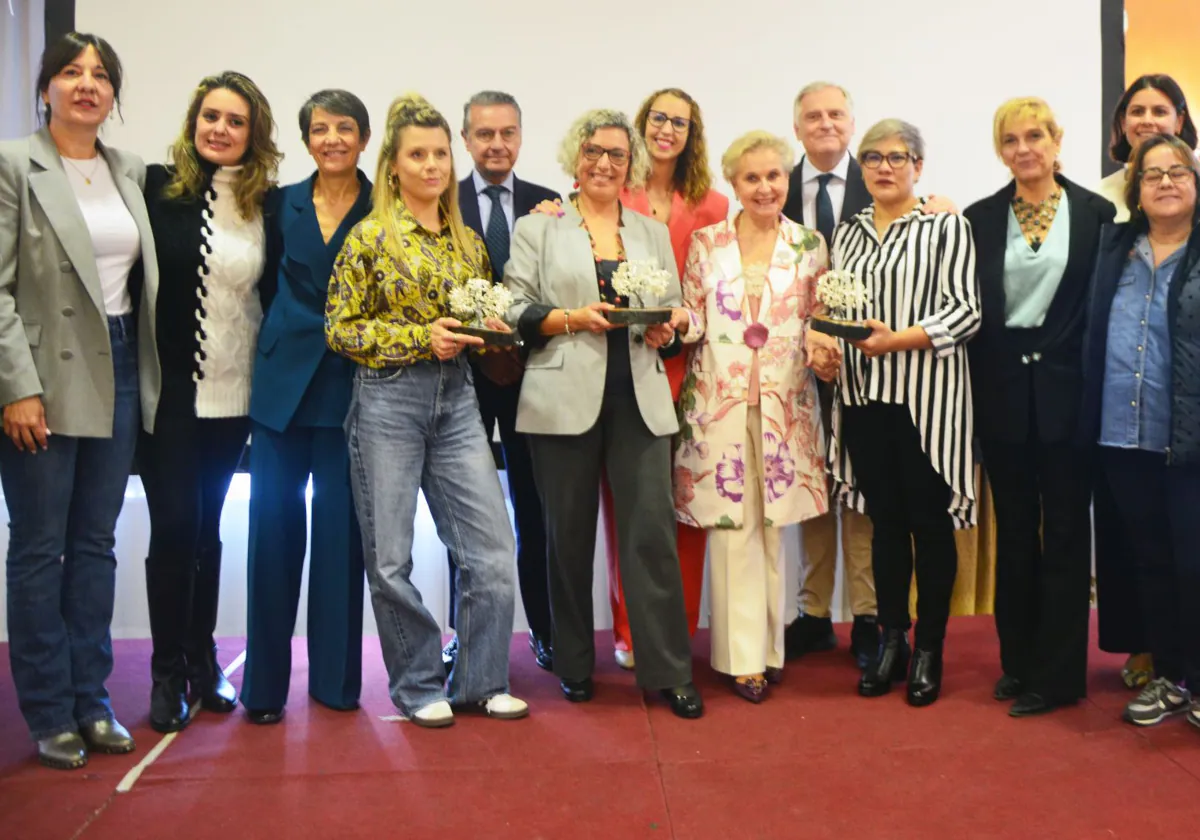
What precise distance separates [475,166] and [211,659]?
179 cm

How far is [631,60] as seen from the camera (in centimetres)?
485

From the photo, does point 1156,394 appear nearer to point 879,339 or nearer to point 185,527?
point 879,339

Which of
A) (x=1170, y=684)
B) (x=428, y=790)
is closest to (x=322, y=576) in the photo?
(x=428, y=790)

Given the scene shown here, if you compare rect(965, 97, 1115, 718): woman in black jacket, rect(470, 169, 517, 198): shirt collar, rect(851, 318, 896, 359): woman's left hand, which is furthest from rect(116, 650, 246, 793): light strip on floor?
rect(965, 97, 1115, 718): woman in black jacket

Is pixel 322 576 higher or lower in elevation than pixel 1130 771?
higher

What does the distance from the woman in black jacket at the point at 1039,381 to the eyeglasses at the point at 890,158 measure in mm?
268

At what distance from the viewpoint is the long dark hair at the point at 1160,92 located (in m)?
3.59

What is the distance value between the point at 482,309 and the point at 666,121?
1.00m

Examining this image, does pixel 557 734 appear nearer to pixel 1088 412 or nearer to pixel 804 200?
pixel 1088 412

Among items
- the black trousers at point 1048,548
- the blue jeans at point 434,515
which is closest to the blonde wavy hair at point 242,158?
the blue jeans at point 434,515

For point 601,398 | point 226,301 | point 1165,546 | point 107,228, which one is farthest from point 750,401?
point 107,228

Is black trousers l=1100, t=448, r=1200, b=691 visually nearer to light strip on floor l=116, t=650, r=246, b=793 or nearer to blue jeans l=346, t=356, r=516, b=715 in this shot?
blue jeans l=346, t=356, r=516, b=715

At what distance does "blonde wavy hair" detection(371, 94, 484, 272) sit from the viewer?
121 inches

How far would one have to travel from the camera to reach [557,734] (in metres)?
3.14
